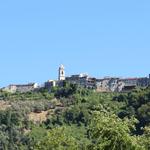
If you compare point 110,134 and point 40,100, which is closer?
point 110,134

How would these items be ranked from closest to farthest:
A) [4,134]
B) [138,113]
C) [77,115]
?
[138,113]
[4,134]
[77,115]

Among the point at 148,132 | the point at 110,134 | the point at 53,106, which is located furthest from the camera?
the point at 53,106

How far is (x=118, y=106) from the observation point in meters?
172

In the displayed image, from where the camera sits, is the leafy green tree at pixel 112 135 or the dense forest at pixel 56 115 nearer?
the leafy green tree at pixel 112 135

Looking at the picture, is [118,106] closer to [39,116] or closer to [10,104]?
[39,116]

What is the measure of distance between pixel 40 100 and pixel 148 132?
491 feet

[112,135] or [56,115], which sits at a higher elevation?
[112,135]

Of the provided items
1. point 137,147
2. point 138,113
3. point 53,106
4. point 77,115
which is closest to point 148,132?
point 137,147

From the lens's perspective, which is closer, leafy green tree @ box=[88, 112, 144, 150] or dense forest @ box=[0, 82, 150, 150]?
leafy green tree @ box=[88, 112, 144, 150]

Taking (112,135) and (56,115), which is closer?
(112,135)

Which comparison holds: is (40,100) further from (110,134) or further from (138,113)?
(110,134)

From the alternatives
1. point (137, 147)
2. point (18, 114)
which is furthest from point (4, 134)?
point (137, 147)

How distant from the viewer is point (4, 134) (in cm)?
15325

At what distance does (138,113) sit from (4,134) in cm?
2783
